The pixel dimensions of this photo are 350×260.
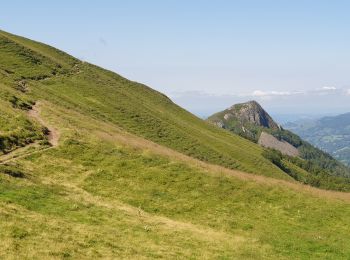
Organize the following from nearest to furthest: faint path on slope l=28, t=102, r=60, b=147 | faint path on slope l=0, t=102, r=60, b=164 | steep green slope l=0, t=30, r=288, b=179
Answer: faint path on slope l=0, t=102, r=60, b=164 → faint path on slope l=28, t=102, r=60, b=147 → steep green slope l=0, t=30, r=288, b=179

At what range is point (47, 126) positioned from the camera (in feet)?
198

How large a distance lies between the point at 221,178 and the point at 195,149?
59.1 m

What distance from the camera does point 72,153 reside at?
165 ft

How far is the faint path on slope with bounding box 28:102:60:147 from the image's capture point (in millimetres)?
53900

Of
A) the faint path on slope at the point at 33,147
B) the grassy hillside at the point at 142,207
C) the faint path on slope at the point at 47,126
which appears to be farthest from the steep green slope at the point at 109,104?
the grassy hillside at the point at 142,207

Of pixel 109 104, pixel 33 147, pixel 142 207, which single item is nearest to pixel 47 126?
pixel 33 147

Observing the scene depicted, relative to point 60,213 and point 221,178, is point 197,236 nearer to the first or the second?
point 60,213

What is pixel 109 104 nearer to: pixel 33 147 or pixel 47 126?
pixel 47 126

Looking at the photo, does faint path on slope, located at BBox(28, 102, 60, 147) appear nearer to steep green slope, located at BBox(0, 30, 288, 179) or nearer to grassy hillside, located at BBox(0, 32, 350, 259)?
grassy hillside, located at BBox(0, 32, 350, 259)

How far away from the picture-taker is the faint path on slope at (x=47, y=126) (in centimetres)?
5390

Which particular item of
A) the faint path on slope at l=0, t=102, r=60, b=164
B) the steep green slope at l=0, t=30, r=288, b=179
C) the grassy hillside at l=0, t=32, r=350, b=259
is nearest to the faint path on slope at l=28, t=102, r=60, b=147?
the faint path on slope at l=0, t=102, r=60, b=164

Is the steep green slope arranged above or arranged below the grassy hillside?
above

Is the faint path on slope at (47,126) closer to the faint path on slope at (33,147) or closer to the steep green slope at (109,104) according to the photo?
the faint path on slope at (33,147)

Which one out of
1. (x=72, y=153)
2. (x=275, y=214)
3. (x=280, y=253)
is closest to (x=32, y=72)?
(x=72, y=153)
